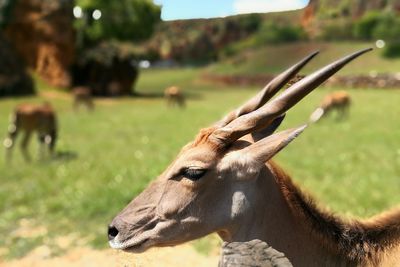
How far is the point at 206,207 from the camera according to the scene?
299 cm

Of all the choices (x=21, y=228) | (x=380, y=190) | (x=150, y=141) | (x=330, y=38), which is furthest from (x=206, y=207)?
(x=330, y=38)

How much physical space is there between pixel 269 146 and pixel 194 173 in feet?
1.40

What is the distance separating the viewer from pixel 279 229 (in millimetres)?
2998

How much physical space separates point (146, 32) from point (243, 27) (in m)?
13.2

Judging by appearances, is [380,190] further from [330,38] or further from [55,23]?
[55,23]

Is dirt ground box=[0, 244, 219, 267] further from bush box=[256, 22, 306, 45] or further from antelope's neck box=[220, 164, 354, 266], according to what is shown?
bush box=[256, 22, 306, 45]

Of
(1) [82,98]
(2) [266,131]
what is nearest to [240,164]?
(2) [266,131]

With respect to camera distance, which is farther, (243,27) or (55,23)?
(243,27)

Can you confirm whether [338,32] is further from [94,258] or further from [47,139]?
[94,258]

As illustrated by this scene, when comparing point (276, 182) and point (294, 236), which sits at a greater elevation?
point (276, 182)

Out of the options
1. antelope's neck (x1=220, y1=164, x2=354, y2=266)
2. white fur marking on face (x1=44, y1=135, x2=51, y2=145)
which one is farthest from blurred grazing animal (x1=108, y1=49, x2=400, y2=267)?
white fur marking on face (x1=44, y1=135, x2=51, y2=145)

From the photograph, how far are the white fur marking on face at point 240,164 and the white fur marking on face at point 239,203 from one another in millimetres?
89

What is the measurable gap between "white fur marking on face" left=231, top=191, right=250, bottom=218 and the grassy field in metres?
0.95

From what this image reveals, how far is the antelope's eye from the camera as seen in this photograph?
9.70 feet
